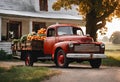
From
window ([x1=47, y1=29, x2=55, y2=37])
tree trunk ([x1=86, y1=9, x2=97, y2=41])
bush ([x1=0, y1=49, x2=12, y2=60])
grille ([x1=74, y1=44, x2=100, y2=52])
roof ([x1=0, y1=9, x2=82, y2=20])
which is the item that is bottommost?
bush ([x1=0, y1=49, x2=12, y2=60])

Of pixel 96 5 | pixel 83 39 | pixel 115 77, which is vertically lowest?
pixel 115 77

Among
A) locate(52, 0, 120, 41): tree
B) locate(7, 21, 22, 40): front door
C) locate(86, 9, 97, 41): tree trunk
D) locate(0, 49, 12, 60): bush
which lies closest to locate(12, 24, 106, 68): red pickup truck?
locate(52, 0, 120, 41): tree

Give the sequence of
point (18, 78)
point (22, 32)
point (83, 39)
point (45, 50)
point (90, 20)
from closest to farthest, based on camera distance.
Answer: point (18, 78)
point (83, 39)
point (45, 50)
point (90, 20)
point (22, 32)

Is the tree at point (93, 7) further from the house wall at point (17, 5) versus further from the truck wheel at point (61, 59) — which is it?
the truck wheel at point (61, 59)

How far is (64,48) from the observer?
20688 millimetres

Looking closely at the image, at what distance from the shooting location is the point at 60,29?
2216cm

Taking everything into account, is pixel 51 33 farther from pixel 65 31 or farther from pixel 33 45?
pixel 33 45

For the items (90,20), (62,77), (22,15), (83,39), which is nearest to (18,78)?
(62,77)

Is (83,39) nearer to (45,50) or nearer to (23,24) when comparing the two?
(45,50)

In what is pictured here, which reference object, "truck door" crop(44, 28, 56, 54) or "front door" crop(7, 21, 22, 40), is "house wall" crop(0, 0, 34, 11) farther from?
"truck door" crop(44, 28, 56, 54)

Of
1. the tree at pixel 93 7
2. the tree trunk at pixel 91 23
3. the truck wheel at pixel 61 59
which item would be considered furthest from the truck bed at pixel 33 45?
the tree trunk at pixel 91 23

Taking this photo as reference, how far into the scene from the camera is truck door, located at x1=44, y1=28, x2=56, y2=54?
22109mm

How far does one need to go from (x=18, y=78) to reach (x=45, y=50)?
777 centimetres

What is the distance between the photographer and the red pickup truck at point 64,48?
20.6 meters
